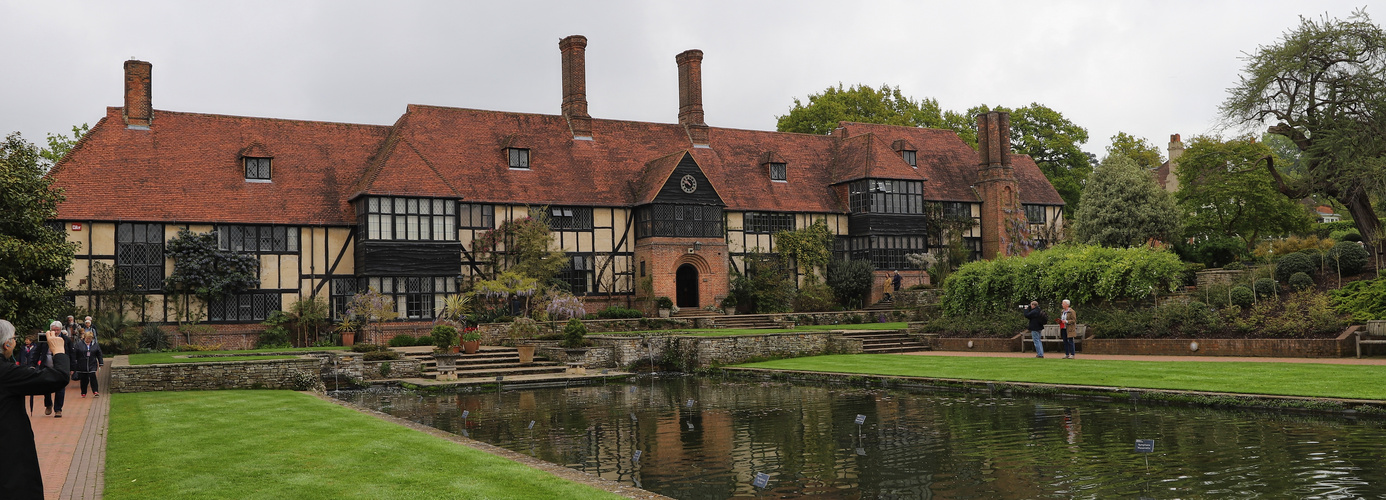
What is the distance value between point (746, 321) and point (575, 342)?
10.2 m

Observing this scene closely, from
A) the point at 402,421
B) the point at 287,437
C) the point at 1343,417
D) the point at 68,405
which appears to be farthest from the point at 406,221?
the point at 1343,417

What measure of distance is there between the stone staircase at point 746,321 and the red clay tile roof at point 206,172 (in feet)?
45.9

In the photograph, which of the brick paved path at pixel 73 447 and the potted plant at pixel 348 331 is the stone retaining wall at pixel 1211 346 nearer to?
the potted plant at pixel 348 331

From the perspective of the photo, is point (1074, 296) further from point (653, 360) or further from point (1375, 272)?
point (653, 360)

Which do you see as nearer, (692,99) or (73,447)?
(73,447)

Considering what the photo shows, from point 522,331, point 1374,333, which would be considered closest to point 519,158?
point 522,331

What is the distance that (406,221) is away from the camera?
34.9 meters

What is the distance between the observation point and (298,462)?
10680 millimetres

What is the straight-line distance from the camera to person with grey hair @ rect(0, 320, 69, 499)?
6.10m

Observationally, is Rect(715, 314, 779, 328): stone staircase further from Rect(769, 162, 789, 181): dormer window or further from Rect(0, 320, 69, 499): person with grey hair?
Rect(0, 320, 69, 499): person with grey hair

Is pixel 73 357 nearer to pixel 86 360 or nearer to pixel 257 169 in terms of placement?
pixel 86 360

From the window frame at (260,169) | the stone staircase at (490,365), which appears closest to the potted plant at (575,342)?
the stone staircase at (490,365)

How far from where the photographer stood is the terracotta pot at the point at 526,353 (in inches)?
1088

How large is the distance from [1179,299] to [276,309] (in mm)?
28218
